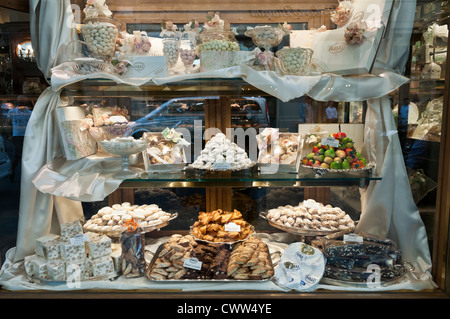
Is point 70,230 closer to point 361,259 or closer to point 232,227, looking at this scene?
point 232,227

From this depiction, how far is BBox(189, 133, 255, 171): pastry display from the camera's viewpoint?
200cm

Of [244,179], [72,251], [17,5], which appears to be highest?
[17,5]

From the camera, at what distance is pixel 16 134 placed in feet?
6.52

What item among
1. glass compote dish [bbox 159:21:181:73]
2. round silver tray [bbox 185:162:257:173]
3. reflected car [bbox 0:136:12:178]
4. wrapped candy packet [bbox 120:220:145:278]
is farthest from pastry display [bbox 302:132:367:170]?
reflected car [bbox 0:136:12:178]

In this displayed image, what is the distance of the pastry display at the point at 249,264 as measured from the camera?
1.87m

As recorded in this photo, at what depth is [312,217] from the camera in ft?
7.09

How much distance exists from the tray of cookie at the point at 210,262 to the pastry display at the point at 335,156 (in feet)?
1.94

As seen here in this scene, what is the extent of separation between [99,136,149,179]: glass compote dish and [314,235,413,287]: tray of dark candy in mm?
1154

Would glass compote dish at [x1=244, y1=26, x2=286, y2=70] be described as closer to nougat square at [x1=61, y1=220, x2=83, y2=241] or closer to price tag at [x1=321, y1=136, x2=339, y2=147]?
price tag at [x1=321, y1=136, x2=339, y2=147]

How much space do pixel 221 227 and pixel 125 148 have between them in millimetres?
722

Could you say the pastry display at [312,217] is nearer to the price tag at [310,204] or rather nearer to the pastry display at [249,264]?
the price tag at [310,204]

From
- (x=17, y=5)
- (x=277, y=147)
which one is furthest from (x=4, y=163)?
(x=277, y=147)

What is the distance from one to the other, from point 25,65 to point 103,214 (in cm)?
96
